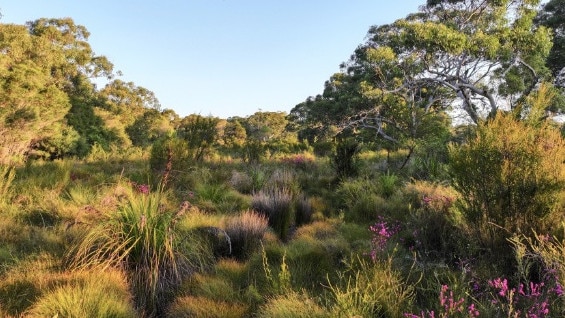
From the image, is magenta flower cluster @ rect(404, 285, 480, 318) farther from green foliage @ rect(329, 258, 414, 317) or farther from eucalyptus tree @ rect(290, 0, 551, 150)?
eucalyptus tree @ rect(290, 0, 551, 150)

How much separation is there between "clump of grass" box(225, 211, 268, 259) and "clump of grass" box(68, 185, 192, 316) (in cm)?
81

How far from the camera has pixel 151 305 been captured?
3.07m

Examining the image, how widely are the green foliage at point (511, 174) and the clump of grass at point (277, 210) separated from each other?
262 cm

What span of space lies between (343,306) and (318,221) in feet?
11.2

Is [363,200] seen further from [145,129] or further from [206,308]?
[145,129]

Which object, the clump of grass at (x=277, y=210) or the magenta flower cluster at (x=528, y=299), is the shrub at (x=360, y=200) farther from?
the magenta flower cluster at (x=528, y=299)

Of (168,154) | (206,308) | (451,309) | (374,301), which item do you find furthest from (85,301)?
(168,154)

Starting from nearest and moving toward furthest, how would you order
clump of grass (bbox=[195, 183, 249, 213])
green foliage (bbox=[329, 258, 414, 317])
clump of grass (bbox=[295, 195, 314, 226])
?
1. green foliage (bbox=[329, 258, 414, 317])
2. clump of grass (bbox=[295, 195, 314, 226])
3. clump of grass (bbox=[195, 183, 249, 213])

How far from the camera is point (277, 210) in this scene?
5613mm

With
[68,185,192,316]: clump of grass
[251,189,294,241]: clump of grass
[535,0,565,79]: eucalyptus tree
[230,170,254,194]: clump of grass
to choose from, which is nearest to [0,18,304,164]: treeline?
[230,170,254,194]: clump of grass

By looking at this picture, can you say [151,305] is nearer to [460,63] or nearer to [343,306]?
[343,306]

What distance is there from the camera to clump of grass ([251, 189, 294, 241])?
533cm

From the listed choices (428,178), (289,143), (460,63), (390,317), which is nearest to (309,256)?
(390,317)

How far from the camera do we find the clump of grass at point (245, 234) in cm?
430
